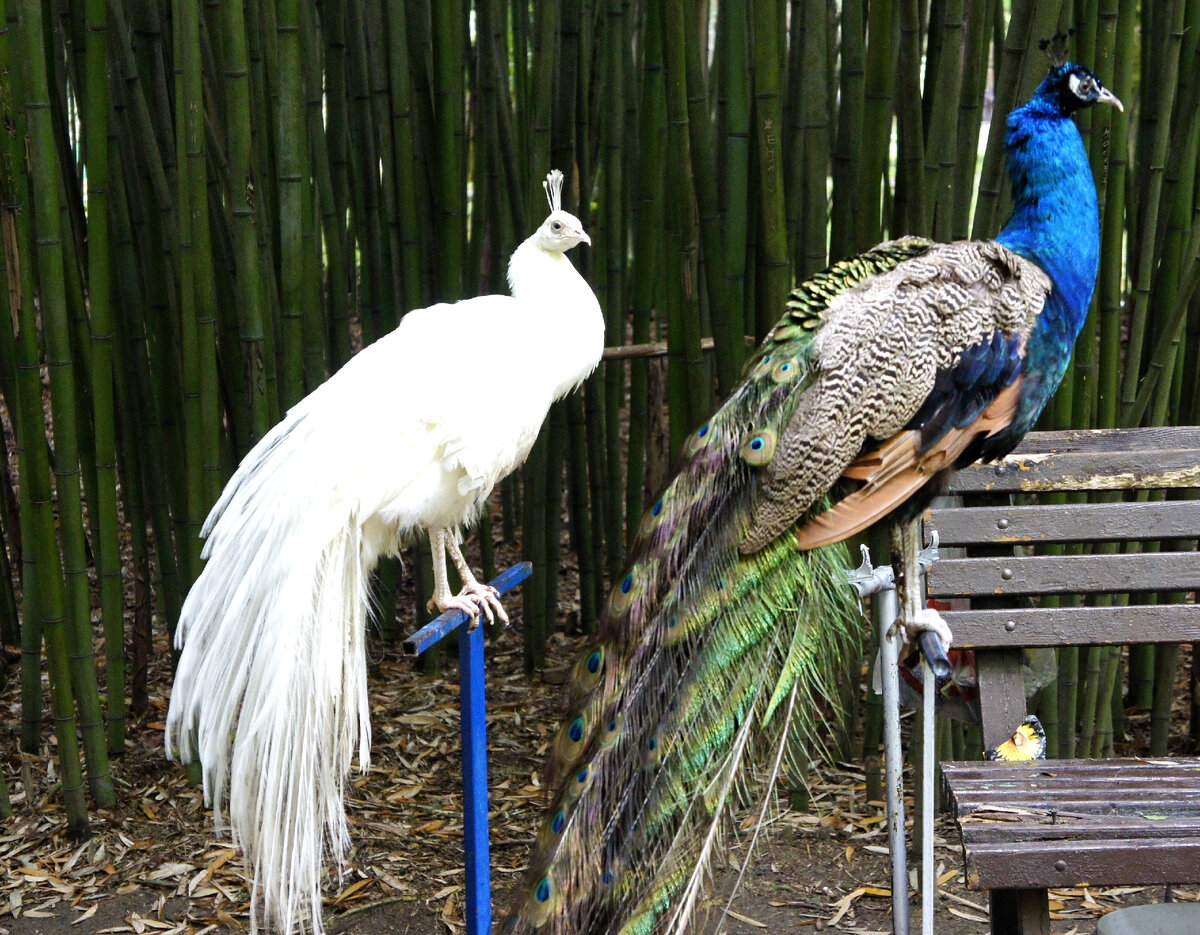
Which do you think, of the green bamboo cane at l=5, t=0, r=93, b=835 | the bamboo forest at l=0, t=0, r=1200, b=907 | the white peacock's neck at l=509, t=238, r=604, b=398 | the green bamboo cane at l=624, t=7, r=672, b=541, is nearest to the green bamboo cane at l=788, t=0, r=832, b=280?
the bamboo forest at l=0, t=0, r=1200, b=907

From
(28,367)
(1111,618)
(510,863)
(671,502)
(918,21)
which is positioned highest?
(918,21)

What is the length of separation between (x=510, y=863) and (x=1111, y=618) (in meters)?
1.49

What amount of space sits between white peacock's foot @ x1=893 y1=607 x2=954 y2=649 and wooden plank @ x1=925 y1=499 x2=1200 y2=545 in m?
0.18

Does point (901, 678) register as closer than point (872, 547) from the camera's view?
Yes

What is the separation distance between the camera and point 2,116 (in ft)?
8.05

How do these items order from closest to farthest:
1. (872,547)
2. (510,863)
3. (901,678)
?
(901,678) → (510,863) → (872,547)

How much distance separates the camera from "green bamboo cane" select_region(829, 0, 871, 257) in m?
2.67

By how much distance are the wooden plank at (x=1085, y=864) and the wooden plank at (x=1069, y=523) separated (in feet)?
2.54

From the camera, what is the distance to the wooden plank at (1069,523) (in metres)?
2.28

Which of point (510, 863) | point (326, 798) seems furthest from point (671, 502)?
point (510, 863)

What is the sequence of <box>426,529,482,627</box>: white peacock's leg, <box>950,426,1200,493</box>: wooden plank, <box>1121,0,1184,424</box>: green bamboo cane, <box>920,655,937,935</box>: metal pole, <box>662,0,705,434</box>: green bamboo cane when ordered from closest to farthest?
<box>920,655,937,935</box>: metal pole, <box>426,529,482,627</box>: white peacock's leg, <box>950,426,1200,493</box>: wooden plank, <box>662,0,705,434</box>: green bamboo cane, <box>1121,0,1184,424</box>: green bamboo cane

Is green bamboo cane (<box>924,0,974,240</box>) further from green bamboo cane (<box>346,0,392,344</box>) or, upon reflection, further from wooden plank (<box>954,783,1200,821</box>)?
green bamboo cane (<box>346,0,392,344</box>)

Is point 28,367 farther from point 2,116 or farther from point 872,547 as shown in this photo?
point 872,547

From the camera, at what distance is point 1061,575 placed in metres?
2.26
